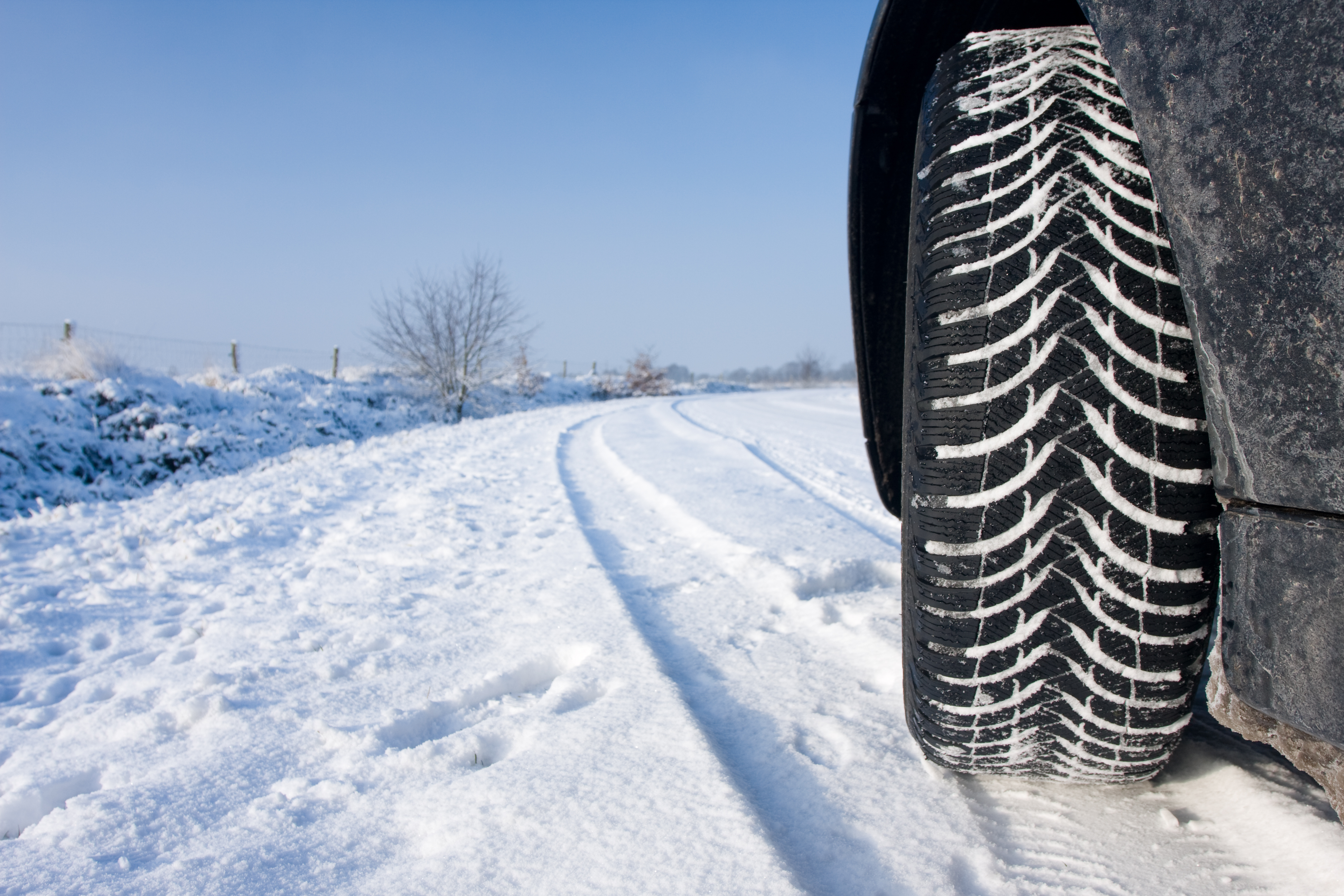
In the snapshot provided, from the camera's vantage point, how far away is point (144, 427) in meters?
9.59

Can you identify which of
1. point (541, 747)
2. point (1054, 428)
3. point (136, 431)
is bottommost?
point (136, 431)

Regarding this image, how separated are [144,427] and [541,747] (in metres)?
11.5

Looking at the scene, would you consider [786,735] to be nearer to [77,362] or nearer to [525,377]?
[77,362]

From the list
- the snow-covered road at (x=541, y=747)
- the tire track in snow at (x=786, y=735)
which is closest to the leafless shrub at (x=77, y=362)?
the snow-covered road at (x=541, y=747)

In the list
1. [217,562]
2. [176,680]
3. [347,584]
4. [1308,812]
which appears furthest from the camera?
[217,562]

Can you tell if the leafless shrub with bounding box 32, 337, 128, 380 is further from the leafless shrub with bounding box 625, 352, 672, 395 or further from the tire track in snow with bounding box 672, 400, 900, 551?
the leafless shrub with bounding box 625, 352, 672, 395

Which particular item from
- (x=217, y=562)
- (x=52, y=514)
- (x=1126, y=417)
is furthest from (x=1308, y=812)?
(x=52, y=514)

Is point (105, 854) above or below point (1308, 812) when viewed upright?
below

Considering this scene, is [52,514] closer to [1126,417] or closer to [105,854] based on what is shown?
[105,854]

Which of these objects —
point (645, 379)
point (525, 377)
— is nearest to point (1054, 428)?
point (525, 377)

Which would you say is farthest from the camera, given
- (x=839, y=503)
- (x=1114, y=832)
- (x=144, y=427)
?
(x=144, y=427)

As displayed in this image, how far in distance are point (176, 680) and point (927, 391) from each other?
174 cm

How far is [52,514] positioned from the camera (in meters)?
4.09

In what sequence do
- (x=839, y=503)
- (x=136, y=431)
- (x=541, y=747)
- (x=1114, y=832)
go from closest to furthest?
(x=1114, y=832), (x=541, y=747), (x=839, y=503), (x=136, y=431)
